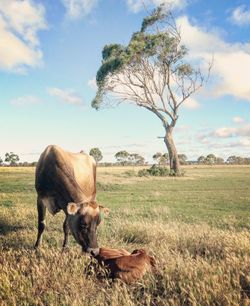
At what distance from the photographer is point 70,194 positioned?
26.1 ft

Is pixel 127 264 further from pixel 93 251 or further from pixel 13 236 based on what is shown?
pixel 13 236

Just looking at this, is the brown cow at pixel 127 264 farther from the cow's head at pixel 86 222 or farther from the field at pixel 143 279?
the cow's head at pixel 86 222

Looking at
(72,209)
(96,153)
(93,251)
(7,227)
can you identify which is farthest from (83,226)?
(96,153)

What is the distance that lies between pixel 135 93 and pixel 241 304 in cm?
3705

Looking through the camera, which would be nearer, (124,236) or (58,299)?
(58,299)

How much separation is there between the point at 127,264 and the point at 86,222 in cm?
126

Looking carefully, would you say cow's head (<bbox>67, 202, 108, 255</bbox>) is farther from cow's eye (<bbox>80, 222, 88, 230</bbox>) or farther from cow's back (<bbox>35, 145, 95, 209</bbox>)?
cow's back (<bbox>35, 145, 95, 209</bbox>)

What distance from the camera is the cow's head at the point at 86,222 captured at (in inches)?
259

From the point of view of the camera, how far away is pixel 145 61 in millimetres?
40938

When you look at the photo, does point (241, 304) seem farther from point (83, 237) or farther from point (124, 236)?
point (124, 236)

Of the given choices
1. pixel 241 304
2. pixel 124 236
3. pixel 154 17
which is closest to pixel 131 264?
pixel 241 304

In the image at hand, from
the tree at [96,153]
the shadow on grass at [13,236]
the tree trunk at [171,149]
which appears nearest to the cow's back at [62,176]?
the shadow on grass at [13,236]

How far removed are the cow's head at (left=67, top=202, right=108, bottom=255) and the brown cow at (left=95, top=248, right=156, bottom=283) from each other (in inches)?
17.2

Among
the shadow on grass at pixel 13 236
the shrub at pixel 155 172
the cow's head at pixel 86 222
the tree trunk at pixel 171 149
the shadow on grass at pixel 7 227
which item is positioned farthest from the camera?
the tree trunk at pixel 171 149
